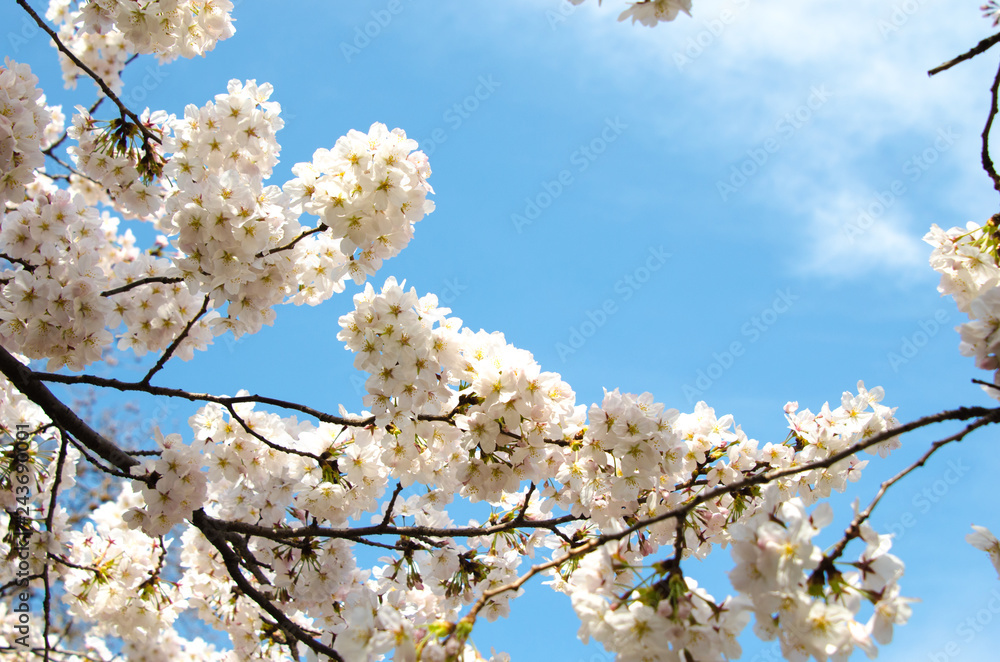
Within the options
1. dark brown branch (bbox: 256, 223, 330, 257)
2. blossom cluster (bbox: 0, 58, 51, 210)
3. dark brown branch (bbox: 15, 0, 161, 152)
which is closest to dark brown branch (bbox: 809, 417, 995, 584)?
dark brown branch (bbox: 256, 223, 330, 257)

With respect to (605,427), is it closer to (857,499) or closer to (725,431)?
(725,431)

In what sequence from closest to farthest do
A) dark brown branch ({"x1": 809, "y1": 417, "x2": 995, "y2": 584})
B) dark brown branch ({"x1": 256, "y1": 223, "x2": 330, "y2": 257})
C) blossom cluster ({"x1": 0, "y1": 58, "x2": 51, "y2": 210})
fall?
1. dark brown branch ({"x1": 809, "y1": 417, "x2": 995, "y2": 584})
2. dark brown branch ({"x1": 256, "y1": 223, "x2": 330, "y2": 257})
3. blossom cluster ({"x1": 0, "y1": 58, "x2": 51, "y2": 210})

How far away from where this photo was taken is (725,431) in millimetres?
3857

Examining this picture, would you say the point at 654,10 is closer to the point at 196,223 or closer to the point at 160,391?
the point at 196,223

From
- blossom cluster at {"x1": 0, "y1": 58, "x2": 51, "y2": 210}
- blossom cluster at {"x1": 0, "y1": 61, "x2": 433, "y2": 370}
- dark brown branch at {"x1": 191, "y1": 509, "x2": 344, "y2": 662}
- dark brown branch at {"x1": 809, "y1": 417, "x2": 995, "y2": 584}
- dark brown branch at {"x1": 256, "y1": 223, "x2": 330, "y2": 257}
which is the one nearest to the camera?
dark brown branch at {"x1": 809, "y1": 417, "x2": 995, "y2": 584}

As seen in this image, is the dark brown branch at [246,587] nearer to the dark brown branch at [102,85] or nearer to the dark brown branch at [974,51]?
the dark brown branch at [102,85]

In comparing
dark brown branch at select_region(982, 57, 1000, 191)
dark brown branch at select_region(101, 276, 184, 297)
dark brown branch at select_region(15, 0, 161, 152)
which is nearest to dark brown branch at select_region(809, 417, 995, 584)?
dark brown branch at select_region(982, 57, 1000, 191)

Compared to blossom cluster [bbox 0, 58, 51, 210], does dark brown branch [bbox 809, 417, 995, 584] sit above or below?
below

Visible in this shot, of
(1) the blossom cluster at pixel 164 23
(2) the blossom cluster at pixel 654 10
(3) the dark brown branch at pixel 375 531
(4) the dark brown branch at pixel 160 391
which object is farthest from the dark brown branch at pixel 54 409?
(2) the blossom cluster at pixel 654 10

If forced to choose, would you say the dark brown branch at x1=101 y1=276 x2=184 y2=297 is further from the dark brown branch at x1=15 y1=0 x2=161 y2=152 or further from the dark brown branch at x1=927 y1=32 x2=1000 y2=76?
the dark brown branch at x1=927 y1=32 x2=1000 y2=76

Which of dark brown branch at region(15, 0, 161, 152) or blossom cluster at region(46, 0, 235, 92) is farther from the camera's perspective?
blossom cluster at region(46, 0, 235, 92)

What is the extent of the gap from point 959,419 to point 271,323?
3457mm

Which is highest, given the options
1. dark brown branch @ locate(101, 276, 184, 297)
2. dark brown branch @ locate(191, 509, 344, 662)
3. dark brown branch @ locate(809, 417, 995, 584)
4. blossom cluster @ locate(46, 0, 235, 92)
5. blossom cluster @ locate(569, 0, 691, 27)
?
blossom cluster @ locate(46, 0, 235, 92)

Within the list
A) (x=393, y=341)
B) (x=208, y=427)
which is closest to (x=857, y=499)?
(x=393, y=341)
